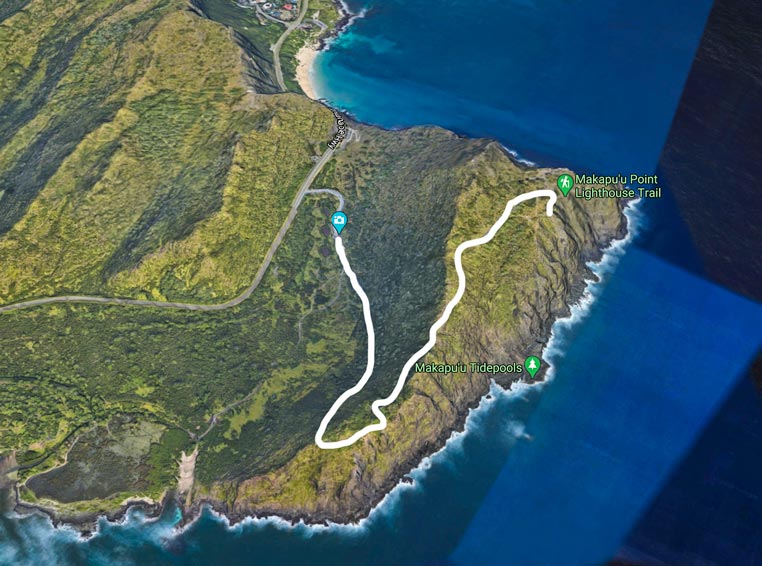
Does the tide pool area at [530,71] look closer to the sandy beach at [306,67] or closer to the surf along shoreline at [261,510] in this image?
the sandy beach at [306,67]

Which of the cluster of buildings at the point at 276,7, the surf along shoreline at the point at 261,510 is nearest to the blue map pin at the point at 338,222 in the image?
the surf along shoreline at the point at 261,510

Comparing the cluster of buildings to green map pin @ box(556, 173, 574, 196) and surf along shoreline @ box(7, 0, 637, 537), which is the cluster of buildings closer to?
green map pin @ box(556, 173, 574, 196)

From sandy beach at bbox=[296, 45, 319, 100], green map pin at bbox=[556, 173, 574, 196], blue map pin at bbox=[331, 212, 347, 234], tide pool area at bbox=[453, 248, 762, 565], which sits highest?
green map pin at bbox=[556, 173, 574, 196]

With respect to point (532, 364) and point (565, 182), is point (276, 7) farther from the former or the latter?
point (532, 364)

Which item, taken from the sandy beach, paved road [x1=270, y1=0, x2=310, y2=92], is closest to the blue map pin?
paved road [x1=270, y1=0, x2=310, y2=92]

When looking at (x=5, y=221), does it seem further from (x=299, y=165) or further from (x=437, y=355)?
(x=437, y=355)

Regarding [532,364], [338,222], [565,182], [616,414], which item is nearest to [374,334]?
[338,222]
